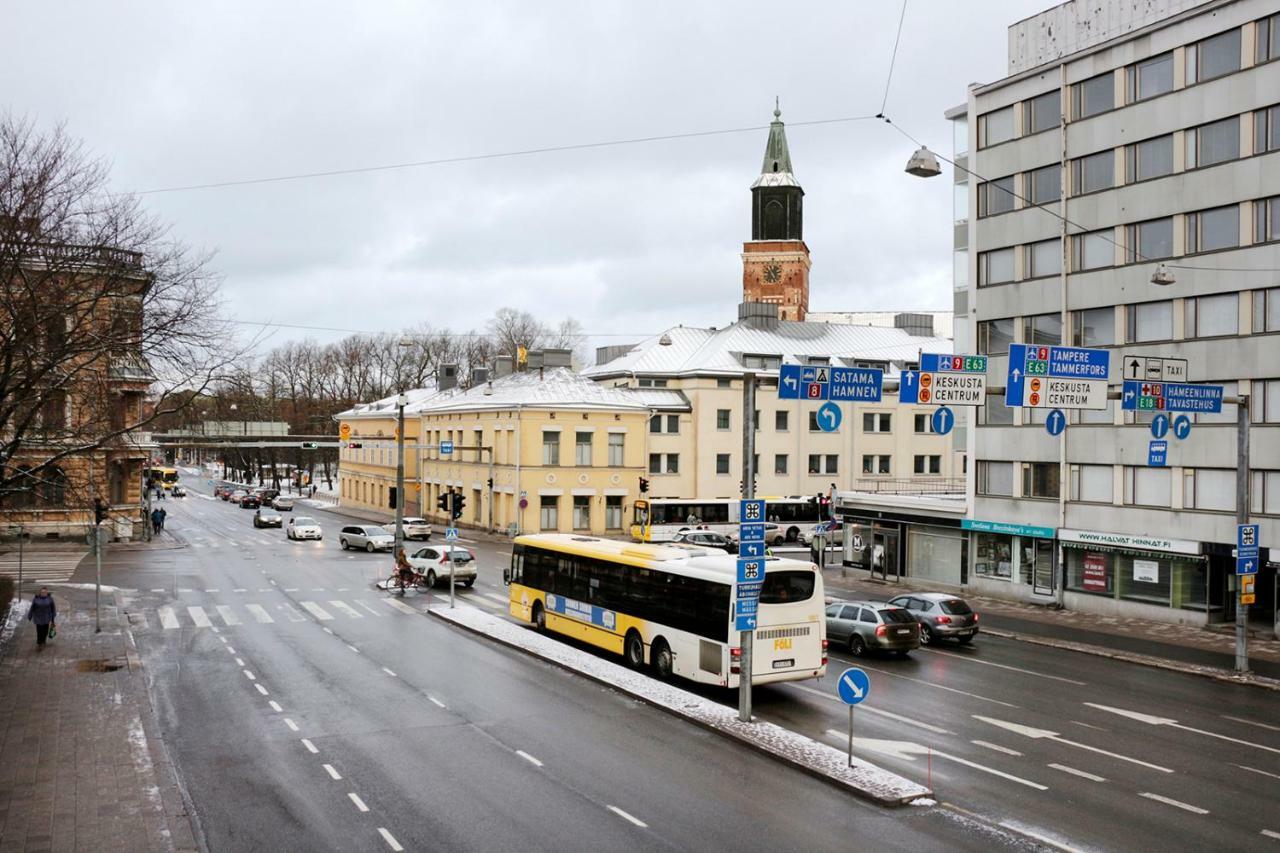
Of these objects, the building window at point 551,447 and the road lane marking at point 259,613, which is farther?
the building window at point 551,447

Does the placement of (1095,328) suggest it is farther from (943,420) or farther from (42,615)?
(42,615)

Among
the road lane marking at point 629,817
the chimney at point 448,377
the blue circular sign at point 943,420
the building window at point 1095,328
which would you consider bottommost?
the road lane marking at point 629,817

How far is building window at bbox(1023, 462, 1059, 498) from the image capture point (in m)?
36.4

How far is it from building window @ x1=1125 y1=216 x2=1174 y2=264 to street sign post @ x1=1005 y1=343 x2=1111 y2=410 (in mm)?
11988

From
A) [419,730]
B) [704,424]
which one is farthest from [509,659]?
[704,424]

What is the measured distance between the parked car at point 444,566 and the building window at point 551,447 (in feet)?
69.9

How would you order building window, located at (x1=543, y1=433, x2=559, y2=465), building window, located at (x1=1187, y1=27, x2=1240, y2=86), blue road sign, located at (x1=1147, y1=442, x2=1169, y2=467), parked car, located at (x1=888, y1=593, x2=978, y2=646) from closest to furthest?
parked car, located at (x1=888, y1=593, x2=978, y2=646), blue road sign, located at (x1=1147, y1=442, x2=1169, y2=467), building window, located at (x1=1187, y1=27, x2=1240, y2=86), building window, located at (x1=543, y1=433, x2=559, y2=465)

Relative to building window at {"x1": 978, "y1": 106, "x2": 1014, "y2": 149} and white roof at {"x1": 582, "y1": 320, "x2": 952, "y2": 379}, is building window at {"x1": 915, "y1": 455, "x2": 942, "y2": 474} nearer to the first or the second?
white roof at {"x1": 582, "y1": 320, "x2": 952, "y2": 379}

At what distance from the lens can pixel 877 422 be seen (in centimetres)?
7175

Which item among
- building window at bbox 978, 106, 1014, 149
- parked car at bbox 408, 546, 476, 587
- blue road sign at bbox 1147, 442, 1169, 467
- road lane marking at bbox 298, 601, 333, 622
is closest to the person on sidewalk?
road lane marking at bbox 298, 601, 333, 622

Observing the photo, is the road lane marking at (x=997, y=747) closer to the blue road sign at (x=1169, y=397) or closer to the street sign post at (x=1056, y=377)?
the street sign post at (x=1056, y=377)

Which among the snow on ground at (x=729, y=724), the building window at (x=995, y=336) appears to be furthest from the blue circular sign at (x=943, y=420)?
the building window at (x=995, y=336)

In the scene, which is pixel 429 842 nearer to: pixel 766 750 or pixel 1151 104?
pixel 766 750

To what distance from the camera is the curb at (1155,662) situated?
23.7 m
